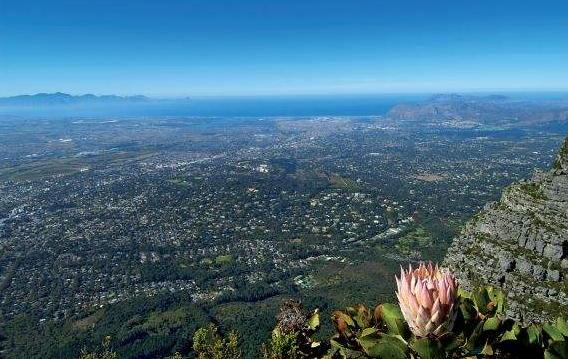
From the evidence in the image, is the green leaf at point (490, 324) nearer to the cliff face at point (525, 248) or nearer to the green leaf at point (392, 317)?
the green leaf at point (392, 317)

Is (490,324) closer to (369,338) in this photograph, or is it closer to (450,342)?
(450,342)

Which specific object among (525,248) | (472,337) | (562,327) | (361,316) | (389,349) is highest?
(472,337)

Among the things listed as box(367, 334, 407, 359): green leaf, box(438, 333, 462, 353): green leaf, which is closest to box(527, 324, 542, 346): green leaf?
box(438, 333, 462, 353): green leaf

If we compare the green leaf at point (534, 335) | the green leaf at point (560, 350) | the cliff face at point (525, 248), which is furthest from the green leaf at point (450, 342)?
the cliff face at point (525, 248)

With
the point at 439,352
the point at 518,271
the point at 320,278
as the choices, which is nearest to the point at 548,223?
the point at 518,271

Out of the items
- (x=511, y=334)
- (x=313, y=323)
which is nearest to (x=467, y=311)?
(x=511, y=334)

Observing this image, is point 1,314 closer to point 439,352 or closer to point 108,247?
point 108,247

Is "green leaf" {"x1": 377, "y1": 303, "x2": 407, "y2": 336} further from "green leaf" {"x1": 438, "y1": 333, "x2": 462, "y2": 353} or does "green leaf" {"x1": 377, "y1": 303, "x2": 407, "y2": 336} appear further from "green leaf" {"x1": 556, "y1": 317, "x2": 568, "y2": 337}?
"green leaf" {"x1": 556, "y1": 317, "x2": 568, "y2": 337}
